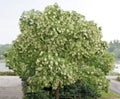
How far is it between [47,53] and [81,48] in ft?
6.91

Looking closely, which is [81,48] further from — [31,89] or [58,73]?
[31,89]

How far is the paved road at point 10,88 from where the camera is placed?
3900 cm

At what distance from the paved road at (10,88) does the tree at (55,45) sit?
17.2m

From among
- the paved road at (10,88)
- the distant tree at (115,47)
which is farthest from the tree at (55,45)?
the distant tree at (115,47)

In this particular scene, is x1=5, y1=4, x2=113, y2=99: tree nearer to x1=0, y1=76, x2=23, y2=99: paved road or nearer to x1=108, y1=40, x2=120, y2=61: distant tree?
x1=0, y1=76, x2=23, y2=99: paved road

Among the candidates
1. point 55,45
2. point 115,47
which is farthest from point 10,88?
point 115,47

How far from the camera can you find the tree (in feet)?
65.5

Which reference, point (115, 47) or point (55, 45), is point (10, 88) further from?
point (115, 47)

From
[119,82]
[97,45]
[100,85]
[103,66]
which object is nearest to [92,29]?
[97,45]

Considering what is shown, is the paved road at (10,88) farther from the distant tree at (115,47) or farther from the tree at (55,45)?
the distant tree at (115,47)

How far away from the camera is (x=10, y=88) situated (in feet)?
153

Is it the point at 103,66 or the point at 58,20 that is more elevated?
the point at 58,20

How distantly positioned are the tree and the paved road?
56.4 feet

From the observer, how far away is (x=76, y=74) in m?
21.3
